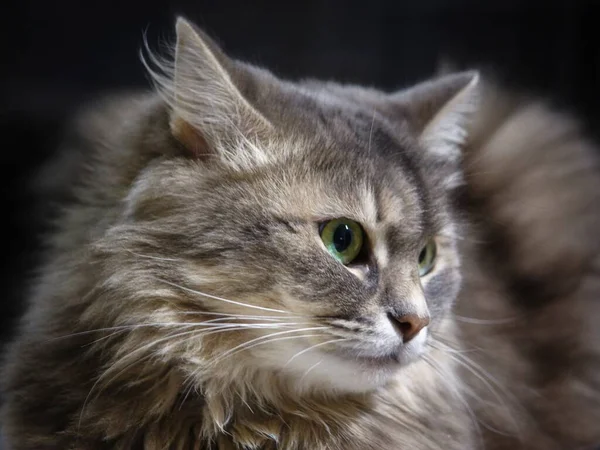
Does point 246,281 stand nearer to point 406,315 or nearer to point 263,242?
point 263,242

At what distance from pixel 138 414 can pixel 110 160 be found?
49 centimetres

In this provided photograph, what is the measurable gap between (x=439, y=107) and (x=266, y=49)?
1.60 ft

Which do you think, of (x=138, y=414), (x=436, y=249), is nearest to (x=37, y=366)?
(x=138, y=414)

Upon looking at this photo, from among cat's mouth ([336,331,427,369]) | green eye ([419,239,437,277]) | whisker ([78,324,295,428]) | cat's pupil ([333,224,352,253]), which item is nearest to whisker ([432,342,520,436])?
green eye ([419,239,437,277])

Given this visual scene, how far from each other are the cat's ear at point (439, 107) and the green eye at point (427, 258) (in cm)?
21

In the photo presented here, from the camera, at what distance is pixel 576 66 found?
2.00 metres

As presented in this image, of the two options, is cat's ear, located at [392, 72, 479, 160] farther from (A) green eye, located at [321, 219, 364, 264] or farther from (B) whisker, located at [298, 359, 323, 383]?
(B) whisker, located at [298, 359, 323, 383]

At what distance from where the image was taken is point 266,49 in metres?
1.71

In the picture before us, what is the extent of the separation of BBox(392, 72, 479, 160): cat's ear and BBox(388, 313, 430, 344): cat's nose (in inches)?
17.5

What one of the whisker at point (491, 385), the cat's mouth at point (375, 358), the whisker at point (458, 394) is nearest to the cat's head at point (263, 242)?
the cat's mouth at point (375, 358)

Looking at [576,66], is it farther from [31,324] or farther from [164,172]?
[31,324]

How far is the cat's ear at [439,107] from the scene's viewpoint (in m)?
1.45

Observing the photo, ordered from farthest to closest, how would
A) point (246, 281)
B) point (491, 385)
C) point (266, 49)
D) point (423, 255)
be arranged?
1. point (266, 49)
2. point (491, 385)
3. point (423, 255)
4. point (246, 281)

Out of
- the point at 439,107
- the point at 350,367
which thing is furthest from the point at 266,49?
the point at 350,367
